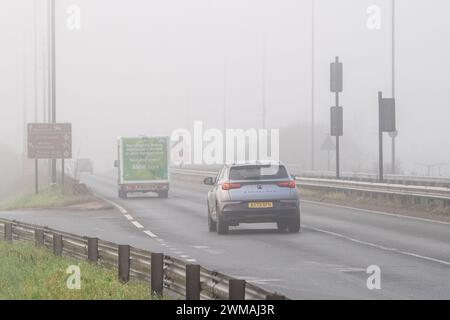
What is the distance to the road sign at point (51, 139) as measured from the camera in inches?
1921

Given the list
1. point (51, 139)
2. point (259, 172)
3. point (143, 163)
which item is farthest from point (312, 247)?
point (51, 139)

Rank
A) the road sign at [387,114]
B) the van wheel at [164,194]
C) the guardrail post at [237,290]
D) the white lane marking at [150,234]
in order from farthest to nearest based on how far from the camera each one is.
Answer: the van wheel at [164,194] → the road sign at [387,114] → the white lane marking at [150,234] → the guardrail post at [237,290]

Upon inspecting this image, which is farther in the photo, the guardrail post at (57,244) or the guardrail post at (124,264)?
the guardrail post at (57,244)

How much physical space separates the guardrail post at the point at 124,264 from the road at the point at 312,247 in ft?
6.17

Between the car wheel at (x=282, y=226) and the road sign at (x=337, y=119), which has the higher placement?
the road sign at (x=337, y=119)

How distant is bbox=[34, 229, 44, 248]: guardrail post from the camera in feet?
67.3

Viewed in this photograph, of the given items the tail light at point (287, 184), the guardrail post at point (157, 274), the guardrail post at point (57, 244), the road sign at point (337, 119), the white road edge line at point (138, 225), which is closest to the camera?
the guardrail post at point (157, 274)

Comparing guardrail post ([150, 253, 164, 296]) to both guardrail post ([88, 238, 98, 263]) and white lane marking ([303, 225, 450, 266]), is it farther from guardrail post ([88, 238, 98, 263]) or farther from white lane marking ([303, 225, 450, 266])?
white lane marking ([303, 225, 450, 266])

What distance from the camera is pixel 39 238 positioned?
2073 centimetres

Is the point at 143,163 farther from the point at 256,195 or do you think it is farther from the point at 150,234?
the point at 256,195

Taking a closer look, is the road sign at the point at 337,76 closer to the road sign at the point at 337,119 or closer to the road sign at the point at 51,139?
the road sign at the point at 337,119

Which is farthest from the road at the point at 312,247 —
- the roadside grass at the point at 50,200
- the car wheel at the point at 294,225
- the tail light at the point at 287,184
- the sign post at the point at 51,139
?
the sign post at the point at 51,139
